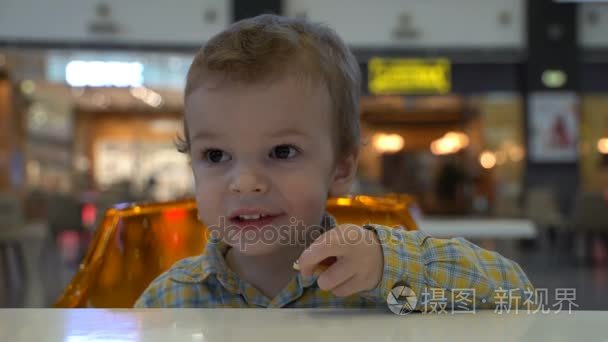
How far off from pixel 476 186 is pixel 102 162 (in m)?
7.88

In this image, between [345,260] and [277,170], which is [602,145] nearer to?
[277,170]

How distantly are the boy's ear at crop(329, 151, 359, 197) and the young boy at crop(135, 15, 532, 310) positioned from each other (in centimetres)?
1

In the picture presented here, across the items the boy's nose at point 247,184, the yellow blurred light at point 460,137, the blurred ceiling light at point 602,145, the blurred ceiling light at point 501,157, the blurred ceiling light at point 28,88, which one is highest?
the boy's nose at point 247,184

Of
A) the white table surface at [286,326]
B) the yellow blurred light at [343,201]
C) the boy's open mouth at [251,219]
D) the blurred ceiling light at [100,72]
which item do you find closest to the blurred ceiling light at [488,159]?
the blurred ceiling light at [100,72]

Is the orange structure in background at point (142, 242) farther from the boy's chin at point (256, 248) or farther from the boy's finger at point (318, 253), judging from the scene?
the boy's finger at point (318, 253)

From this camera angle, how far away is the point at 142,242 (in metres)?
1.37

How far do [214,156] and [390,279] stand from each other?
0.31 m

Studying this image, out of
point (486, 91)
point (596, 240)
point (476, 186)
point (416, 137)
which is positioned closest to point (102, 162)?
point (416, 137)

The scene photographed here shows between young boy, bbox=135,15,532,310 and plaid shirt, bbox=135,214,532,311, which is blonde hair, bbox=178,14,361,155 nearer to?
young boy, bbox=135,15,532,310

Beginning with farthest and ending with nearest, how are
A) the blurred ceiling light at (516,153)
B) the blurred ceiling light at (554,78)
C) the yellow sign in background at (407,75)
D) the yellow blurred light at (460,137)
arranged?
the yellow blurred light at (460,137) < the blurred ceiling light at (516,153) < the blurred ceiling light at (554,78) < the yellow sign in background at (407,75)

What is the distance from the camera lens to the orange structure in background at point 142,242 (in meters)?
1.28

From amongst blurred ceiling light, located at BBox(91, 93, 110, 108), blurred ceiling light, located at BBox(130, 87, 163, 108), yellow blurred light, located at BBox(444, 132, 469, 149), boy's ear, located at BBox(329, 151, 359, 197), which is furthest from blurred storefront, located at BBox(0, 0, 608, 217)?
boy's ear, located at BBox(329, 151, 359, 197)

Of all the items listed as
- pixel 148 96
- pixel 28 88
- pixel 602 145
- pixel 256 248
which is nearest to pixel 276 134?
pixel 256 248

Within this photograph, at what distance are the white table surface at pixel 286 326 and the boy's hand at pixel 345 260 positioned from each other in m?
0.07
